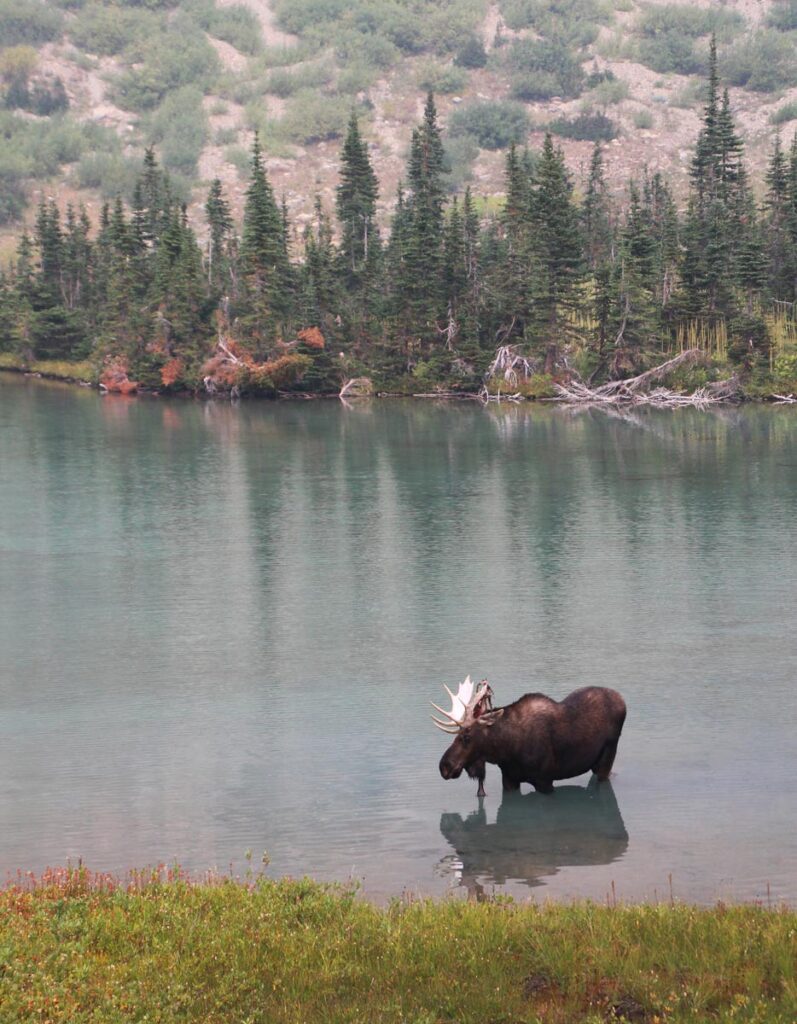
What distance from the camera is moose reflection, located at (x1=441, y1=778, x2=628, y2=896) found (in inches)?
587

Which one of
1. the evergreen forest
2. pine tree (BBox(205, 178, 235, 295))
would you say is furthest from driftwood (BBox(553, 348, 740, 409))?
pine tree (BBox(205, 178, 235, 295))

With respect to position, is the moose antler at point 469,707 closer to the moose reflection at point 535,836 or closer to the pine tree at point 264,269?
the moose reflection at point 535,836

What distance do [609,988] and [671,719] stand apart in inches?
395

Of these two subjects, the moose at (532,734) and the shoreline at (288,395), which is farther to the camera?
the shoreline at (288,395)

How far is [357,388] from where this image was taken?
92500 millimetres

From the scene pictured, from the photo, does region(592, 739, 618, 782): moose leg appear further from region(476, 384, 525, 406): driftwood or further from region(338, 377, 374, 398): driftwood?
region(338, 377, 374, 398): driftwood

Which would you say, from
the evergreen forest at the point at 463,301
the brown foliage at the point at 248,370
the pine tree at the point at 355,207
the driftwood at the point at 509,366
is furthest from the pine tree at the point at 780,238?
the brown foliage at the point at 248,370

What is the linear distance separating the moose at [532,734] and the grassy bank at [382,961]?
392 cm

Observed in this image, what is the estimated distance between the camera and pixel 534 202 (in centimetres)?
9469

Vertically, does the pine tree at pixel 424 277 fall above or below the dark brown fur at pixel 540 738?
above

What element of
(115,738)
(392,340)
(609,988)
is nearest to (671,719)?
(115,738)

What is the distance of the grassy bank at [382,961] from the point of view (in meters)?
10.1

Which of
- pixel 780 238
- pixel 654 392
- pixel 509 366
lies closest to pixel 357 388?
pixel 509 366

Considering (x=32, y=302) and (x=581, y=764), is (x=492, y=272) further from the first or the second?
(x=581, y=764)
